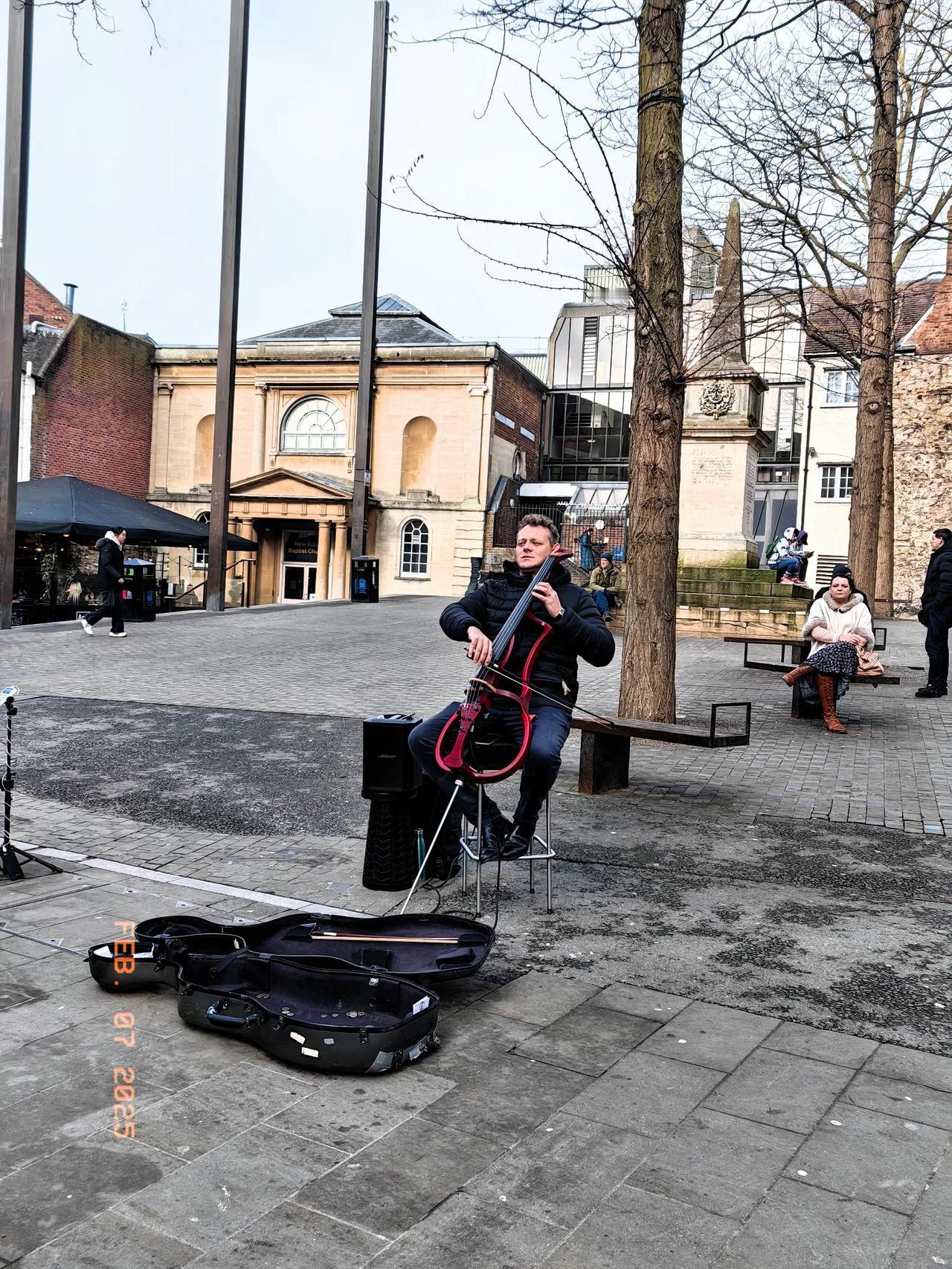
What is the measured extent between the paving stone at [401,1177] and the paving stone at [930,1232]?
3.22 ft

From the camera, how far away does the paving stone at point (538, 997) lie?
12.8 ft

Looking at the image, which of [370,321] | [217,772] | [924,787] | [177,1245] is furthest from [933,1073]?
[370,321]

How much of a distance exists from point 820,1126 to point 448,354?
40791mm

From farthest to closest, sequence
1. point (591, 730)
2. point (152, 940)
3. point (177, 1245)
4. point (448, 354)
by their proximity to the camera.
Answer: point (448, 354), point (591, 730), point (152, 940), point (177, 1245)

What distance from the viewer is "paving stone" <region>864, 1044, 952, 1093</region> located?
344cm

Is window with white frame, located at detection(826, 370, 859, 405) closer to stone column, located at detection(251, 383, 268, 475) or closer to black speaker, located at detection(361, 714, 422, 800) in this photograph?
stone column, located at detection(251, 383, 268, 475)

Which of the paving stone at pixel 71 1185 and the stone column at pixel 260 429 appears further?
the stone column at pixel 260 429

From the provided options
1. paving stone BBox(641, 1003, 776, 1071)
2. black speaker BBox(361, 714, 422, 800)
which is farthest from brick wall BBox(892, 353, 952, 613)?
paving stone BBox(641, 1003, 776, 1071)

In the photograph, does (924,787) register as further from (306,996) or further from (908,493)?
(908,493)

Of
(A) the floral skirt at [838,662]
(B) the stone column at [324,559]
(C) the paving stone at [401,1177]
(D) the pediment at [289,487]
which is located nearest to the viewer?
(C) the paving stone at [401,1177]

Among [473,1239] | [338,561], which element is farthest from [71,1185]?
[338,561]

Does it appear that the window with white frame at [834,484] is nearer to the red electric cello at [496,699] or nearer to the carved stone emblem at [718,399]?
the carved stone emblem at [718,399]

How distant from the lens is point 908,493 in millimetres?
35406

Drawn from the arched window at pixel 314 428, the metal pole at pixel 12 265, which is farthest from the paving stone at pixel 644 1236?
the arched window at pixel 314 428
